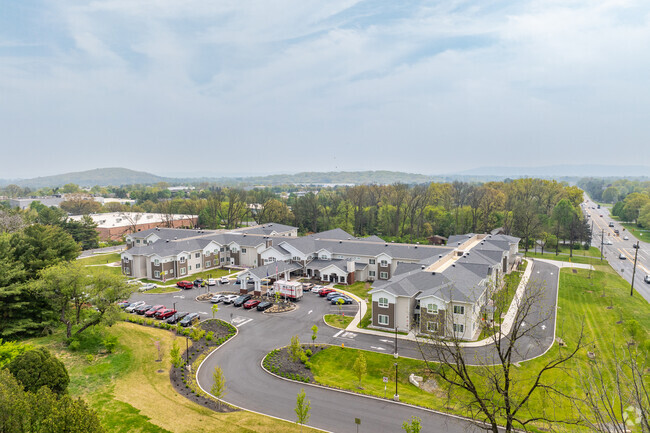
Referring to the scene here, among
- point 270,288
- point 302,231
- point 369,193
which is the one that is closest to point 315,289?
point 270,288

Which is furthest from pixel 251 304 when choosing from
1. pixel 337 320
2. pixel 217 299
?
pixel 337 320

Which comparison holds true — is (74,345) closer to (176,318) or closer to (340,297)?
(176,318)

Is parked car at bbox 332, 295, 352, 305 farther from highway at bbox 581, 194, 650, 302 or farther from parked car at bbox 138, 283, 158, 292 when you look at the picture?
highway at bbox 581, 194, 650, 302

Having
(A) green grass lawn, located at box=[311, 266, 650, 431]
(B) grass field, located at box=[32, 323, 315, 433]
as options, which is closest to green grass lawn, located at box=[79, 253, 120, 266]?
(B) grass field, located at box=[32, 323, 315, 433]

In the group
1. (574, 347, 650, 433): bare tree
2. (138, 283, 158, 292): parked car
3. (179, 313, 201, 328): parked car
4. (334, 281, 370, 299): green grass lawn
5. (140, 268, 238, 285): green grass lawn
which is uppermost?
(574, 347, 650, 433): bare tree

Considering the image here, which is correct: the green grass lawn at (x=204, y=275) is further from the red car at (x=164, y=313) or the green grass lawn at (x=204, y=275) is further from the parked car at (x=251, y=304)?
the parked car at (x=251, y=304)
